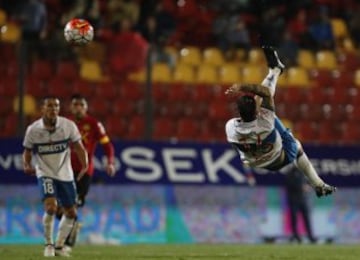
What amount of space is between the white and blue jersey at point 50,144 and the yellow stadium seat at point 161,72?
6.94 m

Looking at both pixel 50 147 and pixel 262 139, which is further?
pixel 50 147

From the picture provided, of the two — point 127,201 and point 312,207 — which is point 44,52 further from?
point 312,207

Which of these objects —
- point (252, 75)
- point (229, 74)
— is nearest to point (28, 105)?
point (229, 74)

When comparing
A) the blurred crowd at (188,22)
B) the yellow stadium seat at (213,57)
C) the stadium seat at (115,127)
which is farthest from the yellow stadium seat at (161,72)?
the yellow stadium seat at (213,57)

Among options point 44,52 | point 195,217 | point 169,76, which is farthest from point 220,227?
point 44,52

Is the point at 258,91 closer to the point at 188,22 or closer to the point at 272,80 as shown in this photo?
the point at 272,80

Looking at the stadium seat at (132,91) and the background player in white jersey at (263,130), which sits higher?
the background player in white jersey at (263,130)

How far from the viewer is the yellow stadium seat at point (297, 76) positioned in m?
23.1

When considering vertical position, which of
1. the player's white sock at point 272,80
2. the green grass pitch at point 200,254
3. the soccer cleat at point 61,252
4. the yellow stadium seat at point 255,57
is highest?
the player's white sock at point 272,80

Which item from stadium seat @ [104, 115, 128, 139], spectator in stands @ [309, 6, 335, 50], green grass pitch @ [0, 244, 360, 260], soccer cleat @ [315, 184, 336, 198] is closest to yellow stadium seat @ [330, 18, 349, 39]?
spectator in stands @ [309, 6, 335, 50]

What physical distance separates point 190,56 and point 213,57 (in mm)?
583

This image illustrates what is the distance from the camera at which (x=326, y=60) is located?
24.5 meters

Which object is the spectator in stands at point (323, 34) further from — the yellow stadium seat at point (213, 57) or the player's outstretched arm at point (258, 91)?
the player's outstretched arm at point (258, 91)

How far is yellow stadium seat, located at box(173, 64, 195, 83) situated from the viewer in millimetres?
22078
